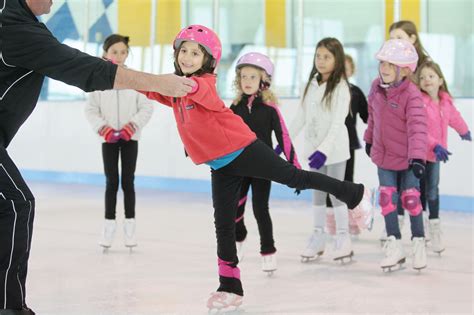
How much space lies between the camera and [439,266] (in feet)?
14.4

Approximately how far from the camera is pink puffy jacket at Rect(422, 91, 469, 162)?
4.86 meters

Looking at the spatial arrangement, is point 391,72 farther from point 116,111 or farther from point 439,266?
point 116,111

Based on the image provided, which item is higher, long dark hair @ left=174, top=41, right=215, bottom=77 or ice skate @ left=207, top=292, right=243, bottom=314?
long dark hair @ left=174, top=41, right=215, bottom=77

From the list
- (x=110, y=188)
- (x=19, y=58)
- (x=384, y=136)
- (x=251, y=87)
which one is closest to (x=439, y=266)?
(x=384, y=136)

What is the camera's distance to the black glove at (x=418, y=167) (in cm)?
405

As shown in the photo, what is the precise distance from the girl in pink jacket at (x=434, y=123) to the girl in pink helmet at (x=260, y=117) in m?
1.11

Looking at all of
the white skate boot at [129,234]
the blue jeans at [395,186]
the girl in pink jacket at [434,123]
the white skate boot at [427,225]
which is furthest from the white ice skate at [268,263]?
the white skate boot at [427,225]

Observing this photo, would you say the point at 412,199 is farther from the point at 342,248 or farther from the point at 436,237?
the point at 436,237

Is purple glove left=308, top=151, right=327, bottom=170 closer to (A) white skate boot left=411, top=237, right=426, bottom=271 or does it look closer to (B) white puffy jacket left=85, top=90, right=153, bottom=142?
(A) white skate boot left=411, top=237, right=426, bottom=271

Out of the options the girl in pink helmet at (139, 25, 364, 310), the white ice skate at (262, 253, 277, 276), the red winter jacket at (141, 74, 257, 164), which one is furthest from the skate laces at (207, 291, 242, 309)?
the white ice skate at (262, 253, 277, 276)

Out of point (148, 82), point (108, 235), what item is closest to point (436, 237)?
point (108, 235)

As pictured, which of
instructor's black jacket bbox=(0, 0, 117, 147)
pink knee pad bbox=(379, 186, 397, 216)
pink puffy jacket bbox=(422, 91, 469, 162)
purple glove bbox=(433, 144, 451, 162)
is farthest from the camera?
pink puffy jacket bbox=(422, 91, 469, 162)

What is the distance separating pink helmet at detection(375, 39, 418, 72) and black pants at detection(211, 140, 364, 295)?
1.06 metres

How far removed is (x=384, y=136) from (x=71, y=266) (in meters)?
1.77
